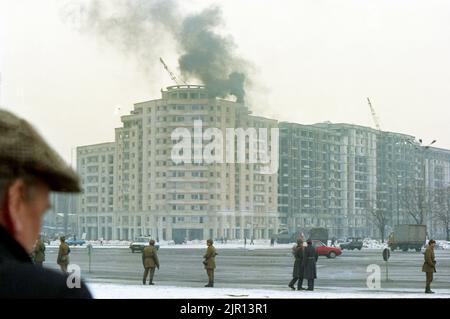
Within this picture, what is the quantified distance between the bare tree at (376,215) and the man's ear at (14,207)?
5029mm

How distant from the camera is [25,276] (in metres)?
1.07

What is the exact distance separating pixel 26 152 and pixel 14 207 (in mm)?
90

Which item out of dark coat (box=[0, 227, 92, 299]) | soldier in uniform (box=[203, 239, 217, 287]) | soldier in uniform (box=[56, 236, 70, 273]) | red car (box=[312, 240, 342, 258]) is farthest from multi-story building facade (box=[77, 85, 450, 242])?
dark coat (box=[0, 227, 92, 299])

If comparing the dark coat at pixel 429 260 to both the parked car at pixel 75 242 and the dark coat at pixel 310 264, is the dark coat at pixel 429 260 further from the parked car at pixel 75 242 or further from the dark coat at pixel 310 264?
the parked car at pixel 75 242

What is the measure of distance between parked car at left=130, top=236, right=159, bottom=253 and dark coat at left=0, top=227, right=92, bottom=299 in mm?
4444

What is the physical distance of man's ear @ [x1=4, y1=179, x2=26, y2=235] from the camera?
1.06m

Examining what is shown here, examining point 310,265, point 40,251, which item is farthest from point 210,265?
point 40,251

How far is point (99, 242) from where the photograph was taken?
5.24 m

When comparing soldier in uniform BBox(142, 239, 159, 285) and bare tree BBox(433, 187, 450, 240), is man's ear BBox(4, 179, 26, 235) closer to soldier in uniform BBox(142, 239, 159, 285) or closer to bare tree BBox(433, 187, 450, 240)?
soldier in uniform BBox(142, 239, 159, 285)

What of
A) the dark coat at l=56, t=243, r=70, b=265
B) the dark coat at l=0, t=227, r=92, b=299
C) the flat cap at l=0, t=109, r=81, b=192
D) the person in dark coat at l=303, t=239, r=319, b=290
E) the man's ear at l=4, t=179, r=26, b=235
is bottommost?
the person in dark coat at l=303, t=239, r=319, b=290

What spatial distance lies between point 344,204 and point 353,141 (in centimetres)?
59

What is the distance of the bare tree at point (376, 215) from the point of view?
5.86 meters
